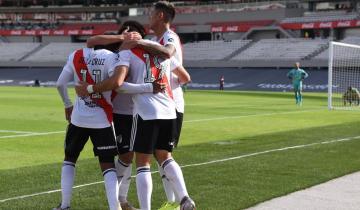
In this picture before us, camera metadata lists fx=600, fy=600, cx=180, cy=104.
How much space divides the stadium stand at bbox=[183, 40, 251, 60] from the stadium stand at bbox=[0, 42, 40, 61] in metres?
25.2

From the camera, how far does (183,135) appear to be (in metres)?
16.0

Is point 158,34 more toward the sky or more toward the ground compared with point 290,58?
more toward the sky

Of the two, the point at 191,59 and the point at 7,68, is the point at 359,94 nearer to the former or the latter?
the point at 191,59

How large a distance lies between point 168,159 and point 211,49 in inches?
2712

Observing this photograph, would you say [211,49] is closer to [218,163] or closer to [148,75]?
[218,163]

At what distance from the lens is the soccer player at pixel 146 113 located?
6.09 meters

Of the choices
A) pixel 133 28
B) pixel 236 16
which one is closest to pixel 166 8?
pixel 133 28

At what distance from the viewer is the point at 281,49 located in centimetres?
6794

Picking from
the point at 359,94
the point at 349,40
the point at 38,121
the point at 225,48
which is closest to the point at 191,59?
the point at 225,48

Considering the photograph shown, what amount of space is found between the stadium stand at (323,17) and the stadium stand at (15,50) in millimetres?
38260

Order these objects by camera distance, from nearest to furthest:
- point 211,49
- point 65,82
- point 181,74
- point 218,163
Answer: point 65,82 < point 181,74 < point 218,163 < point 211,49

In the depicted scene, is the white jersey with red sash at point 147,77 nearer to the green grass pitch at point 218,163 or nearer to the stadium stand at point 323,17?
the green grass pitch at point 218,163

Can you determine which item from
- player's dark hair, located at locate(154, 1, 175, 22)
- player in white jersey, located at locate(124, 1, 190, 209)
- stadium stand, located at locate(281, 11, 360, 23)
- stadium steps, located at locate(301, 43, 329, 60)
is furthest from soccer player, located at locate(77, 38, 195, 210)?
stadium stand, located at locate(281, 11, 360, 23)

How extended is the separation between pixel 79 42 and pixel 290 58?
1484 inches
